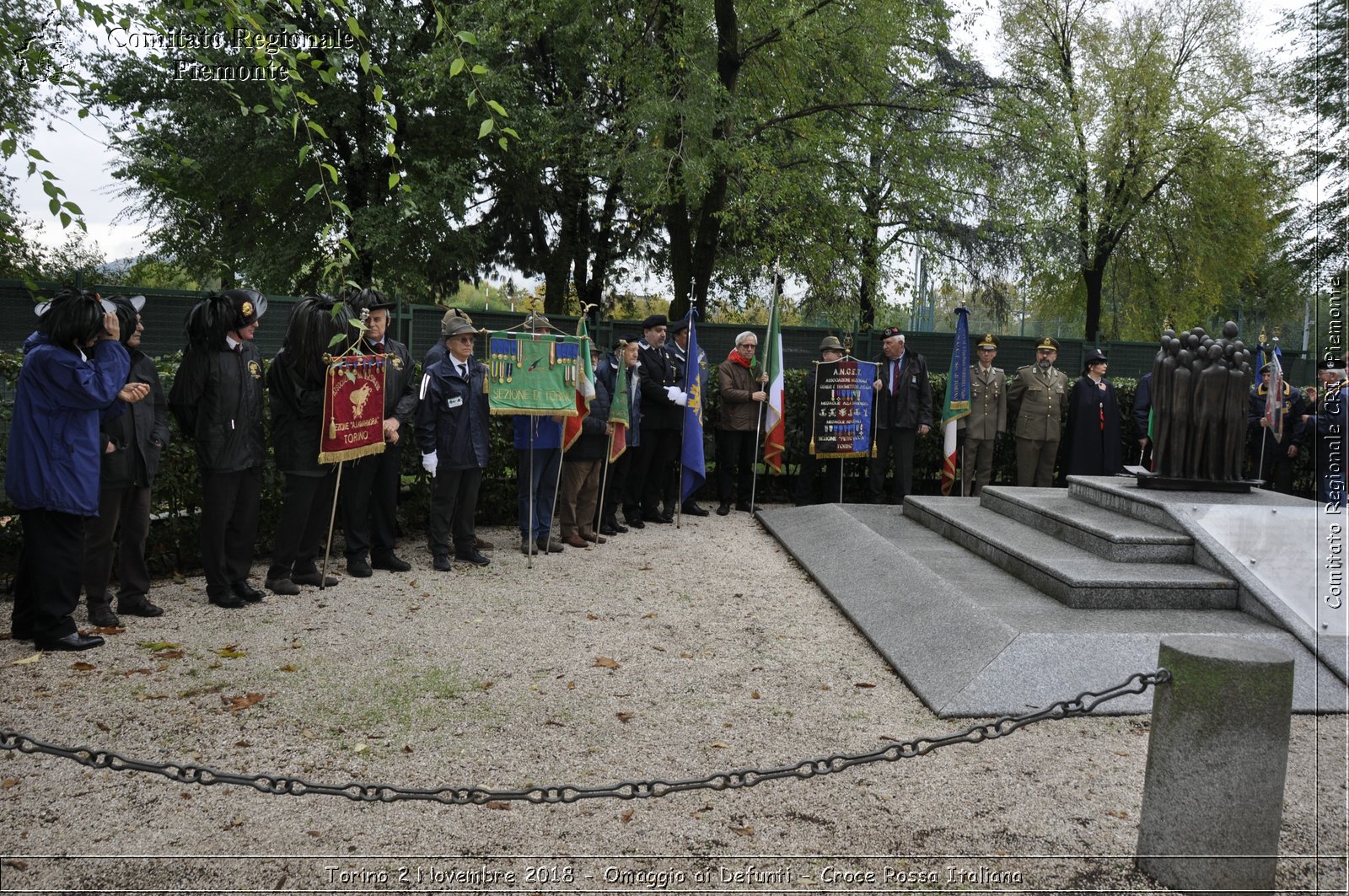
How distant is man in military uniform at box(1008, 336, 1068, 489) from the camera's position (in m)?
12.7

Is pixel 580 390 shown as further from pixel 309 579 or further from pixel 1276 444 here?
pixel 1276 444

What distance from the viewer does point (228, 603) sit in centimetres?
714

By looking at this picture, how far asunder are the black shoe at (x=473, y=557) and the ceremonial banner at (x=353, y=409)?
139cm

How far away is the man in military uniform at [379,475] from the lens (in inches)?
320

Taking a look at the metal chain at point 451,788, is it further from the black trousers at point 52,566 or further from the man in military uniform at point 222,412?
the man in military uniform at point 222,412

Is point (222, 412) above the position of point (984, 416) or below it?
below

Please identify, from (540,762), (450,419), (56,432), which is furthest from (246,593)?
(540,762)

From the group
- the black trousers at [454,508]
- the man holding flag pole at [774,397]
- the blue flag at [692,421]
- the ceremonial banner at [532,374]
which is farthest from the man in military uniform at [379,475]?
the man holding flag pole at [774,397]

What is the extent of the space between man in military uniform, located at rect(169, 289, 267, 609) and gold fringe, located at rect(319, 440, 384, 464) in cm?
43

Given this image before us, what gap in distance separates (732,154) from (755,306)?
11369mm

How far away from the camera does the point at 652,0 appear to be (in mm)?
16609

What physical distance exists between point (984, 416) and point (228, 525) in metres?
8.81

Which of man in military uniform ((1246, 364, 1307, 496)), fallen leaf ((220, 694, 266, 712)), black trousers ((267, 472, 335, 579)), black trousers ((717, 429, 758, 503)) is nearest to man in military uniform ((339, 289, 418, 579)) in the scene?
black trousers ((267, 472, 335, 579))

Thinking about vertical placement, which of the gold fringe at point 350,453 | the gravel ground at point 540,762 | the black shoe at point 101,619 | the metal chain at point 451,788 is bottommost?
the gravel ground at point 540,762
